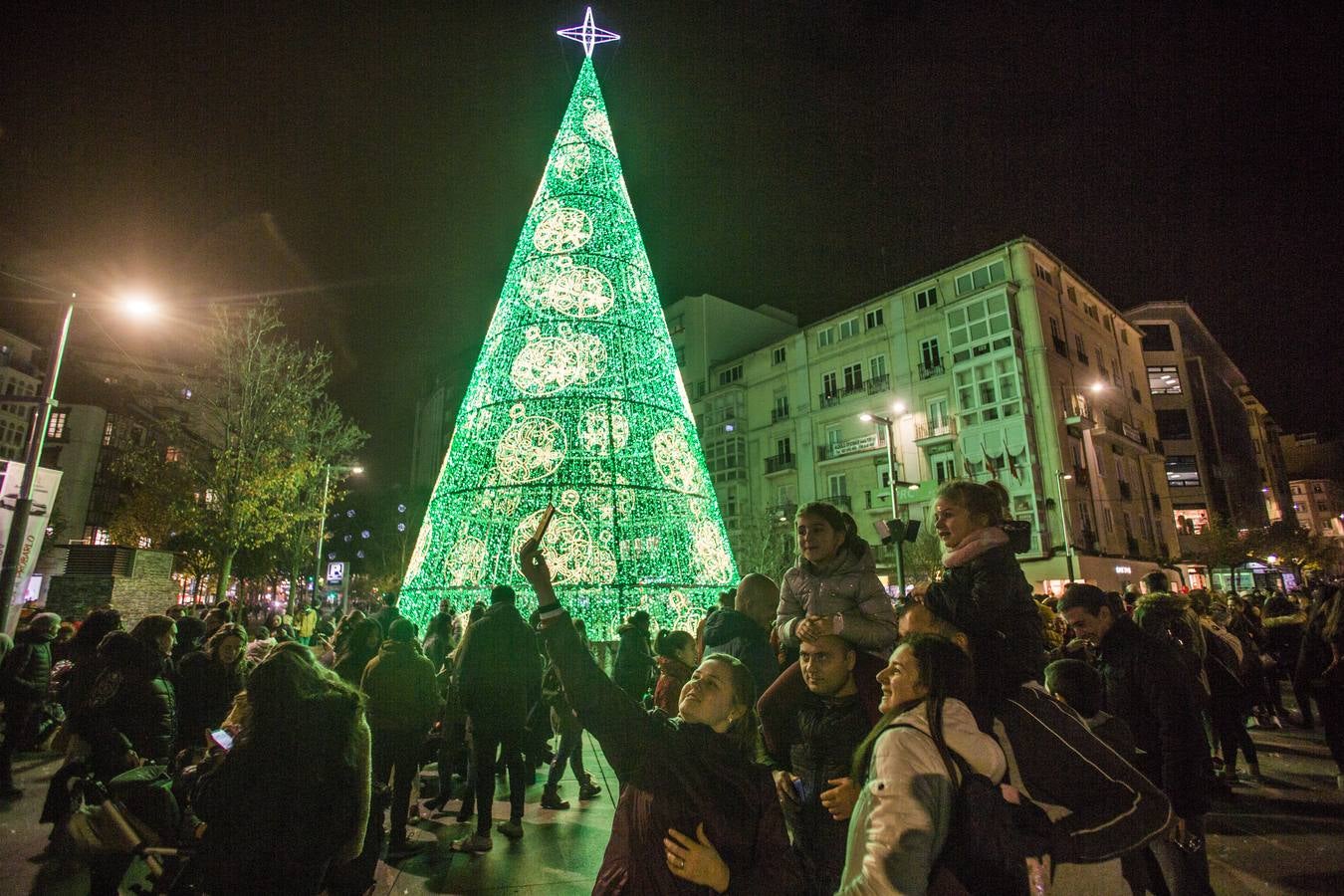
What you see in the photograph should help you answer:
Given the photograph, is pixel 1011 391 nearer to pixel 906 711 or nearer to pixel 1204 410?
Result: pixel 1204 410

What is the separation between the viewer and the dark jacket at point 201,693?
18.1 ft

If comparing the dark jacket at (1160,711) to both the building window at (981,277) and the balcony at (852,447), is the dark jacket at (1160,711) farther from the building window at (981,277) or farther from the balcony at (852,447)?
the building window at (981,277)

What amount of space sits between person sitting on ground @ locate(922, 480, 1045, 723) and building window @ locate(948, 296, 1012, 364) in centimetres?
3073

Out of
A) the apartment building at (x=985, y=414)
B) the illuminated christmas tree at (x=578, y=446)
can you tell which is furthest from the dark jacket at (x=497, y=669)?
the apartment building at (x=985, y=414)

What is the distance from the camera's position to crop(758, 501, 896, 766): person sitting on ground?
2885 mm

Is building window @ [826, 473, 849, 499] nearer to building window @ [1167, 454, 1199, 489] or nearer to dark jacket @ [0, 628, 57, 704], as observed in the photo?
building window @ [1167, 454, 1199, 489]

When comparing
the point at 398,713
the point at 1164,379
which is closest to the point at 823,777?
the point at 398,713

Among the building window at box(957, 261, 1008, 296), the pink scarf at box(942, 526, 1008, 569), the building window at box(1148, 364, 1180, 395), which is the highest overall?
the building window at box(957, 261, 1008, 296)

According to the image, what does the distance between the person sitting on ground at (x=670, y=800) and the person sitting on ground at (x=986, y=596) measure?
2.75 feet

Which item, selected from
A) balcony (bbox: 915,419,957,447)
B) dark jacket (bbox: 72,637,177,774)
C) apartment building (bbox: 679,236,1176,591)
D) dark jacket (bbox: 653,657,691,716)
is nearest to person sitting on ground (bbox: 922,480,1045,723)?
dark jacket (bbox: 653,657,691,716)

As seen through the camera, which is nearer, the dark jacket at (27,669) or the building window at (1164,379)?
the dark jacket at (27,669)

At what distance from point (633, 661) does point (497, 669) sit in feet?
5.84

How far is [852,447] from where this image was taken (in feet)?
115

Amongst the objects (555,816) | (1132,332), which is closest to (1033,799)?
(555,816)
